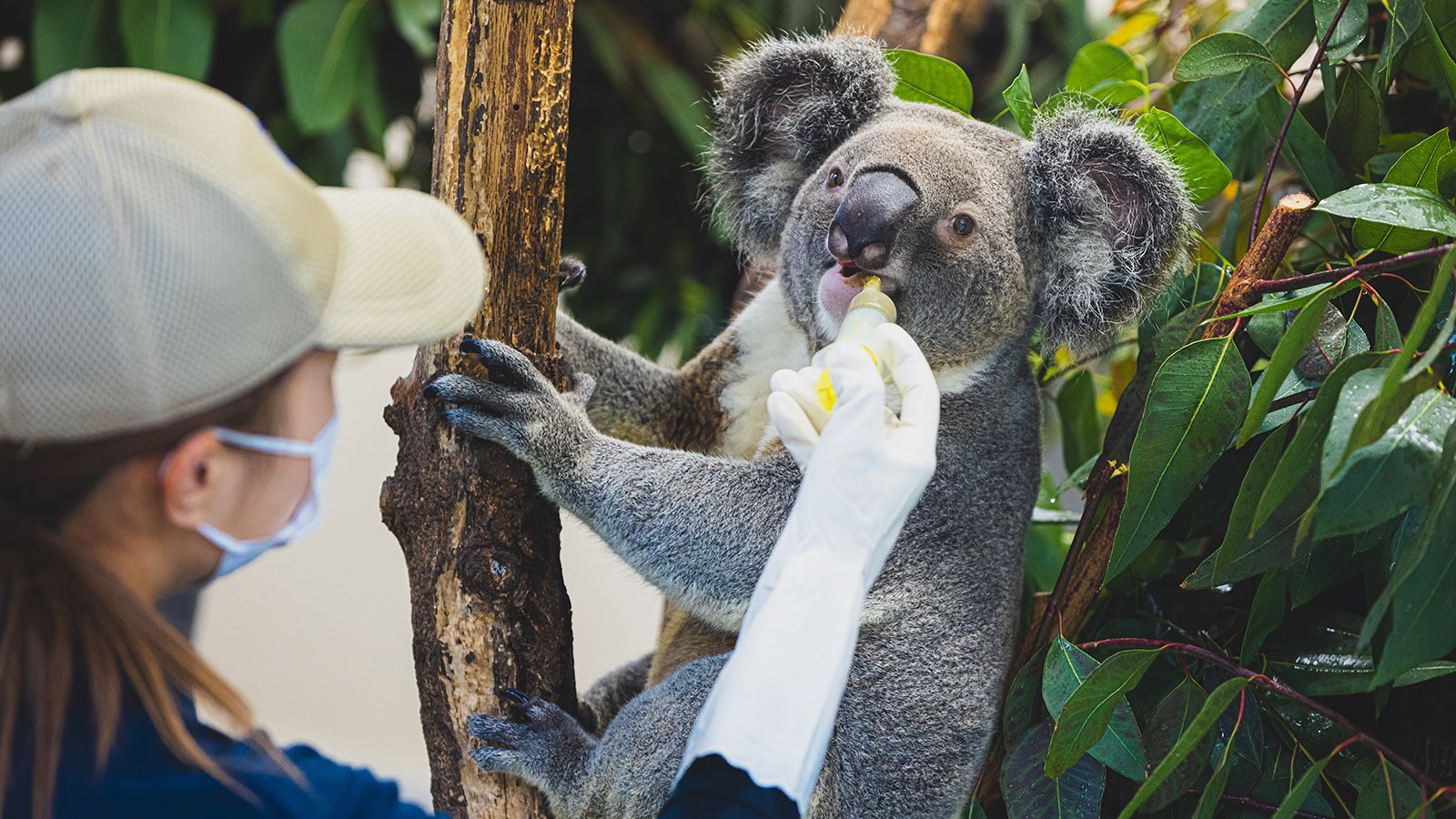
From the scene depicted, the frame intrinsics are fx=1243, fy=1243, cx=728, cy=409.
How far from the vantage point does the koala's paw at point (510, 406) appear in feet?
5.70

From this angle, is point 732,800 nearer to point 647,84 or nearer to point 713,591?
point 713,591

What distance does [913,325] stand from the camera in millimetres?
2033

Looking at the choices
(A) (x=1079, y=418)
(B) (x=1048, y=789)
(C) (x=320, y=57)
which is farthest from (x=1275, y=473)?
(C) (x=320, y=57)

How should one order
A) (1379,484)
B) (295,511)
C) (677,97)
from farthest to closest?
(677,97)
(1379,484)
(295,511)

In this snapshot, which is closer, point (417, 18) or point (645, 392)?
point (645, 392)

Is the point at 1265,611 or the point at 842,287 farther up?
the point at 842,287

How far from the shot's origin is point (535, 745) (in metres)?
1.78

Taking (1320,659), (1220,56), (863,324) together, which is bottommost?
(1320,659)

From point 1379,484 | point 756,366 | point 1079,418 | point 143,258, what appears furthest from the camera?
point 1079,418

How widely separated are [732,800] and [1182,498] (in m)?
0.89

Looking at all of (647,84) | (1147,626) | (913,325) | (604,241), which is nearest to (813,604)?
(913,325)

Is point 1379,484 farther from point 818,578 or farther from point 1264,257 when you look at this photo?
point 818,578

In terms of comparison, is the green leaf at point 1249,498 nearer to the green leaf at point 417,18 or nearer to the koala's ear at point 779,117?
the koala's ear at point 779,117

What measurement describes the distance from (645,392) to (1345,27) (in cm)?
135
